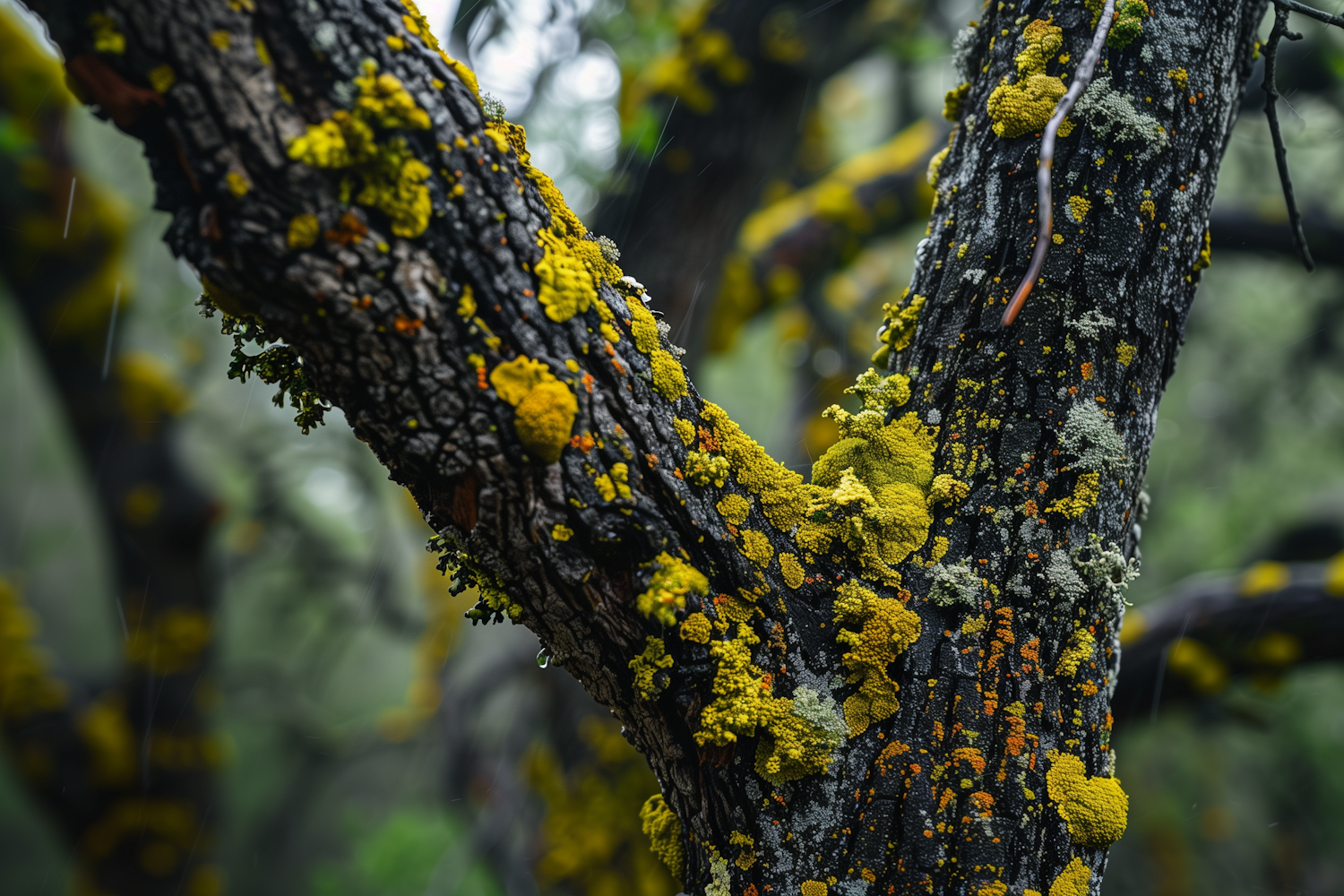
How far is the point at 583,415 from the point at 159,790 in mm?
4567

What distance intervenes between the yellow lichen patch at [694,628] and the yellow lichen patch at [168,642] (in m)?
4.16

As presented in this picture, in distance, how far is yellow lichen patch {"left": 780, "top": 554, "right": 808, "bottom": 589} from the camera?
4.15 feet

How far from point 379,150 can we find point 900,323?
1.03m

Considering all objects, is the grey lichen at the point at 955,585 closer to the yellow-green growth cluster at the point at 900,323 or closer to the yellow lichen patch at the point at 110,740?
the yellow-green growth cluster at the point at 900,323

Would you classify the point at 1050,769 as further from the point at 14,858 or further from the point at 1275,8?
the point at 14,858

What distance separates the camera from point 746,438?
1.32 metres

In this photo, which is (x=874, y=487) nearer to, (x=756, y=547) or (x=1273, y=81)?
(x=756, y=547)

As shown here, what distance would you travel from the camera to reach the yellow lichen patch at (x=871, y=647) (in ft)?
4.03

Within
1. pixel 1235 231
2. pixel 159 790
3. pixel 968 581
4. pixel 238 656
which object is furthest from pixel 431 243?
pixel 238 656

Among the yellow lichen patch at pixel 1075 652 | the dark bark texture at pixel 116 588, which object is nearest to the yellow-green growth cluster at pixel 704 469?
the yellow lichen patch at pixel 1075 652

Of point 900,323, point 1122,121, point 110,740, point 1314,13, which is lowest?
point 110,740

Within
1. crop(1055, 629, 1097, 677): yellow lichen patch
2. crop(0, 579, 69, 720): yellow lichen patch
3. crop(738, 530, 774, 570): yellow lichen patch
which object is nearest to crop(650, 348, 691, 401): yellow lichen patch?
crop(738, 530, 774, 570): yellow lichen patch

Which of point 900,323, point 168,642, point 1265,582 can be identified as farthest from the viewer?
point 168,642

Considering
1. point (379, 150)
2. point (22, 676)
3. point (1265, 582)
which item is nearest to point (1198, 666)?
point (1265, 582)
